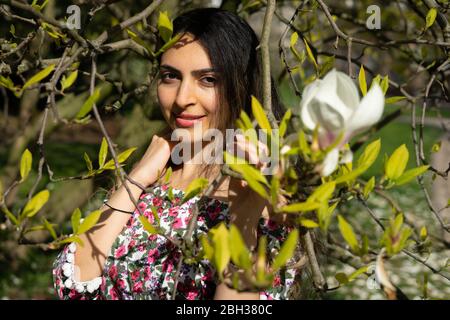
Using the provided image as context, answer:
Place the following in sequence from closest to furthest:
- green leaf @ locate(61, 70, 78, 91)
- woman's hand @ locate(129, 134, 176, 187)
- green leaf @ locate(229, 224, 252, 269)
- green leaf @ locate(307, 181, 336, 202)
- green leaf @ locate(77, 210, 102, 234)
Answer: green leaf @ locate(229, 224, 252, 269) < green leaf @ locate(307, 181, 336, 202) < green leaf @ locate(77, 210, 102, 234) < green leaf @ locate(61, 70, 78, 91) < woman's hand @ locate(129, 134, 176, 187)

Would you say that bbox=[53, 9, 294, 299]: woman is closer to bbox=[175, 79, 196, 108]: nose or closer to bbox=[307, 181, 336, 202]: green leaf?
bbox=[175, 79, 196, 108]: nose

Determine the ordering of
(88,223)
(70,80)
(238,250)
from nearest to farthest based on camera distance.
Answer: (238,250) < (88,223) < (70,80)

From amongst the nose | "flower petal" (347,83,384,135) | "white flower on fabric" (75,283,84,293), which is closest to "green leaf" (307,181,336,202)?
"flower petal" (347,83,384,135)

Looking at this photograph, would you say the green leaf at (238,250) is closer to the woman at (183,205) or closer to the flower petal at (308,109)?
the flower petal at (308,109)

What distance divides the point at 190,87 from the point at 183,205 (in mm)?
307

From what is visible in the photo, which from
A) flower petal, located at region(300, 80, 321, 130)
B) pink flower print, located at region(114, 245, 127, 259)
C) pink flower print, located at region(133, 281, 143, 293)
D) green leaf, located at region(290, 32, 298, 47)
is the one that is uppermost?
flower petal, located at region(300, 80, 321, 130)

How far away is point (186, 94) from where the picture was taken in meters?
1.45

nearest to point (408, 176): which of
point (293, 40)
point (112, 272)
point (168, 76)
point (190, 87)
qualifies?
point (293, 40)

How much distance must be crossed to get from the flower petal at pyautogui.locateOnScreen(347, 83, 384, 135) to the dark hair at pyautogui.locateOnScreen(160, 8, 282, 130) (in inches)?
27.0

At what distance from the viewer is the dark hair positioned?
151 cm

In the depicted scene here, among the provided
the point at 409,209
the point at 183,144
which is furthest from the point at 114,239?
the point at 409,209

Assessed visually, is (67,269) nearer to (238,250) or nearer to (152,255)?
(152,255)

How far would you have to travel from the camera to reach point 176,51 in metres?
1.51

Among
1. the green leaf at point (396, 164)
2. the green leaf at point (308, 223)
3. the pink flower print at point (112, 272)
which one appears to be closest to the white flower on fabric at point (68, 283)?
the pink flower print at point (112, 272)
